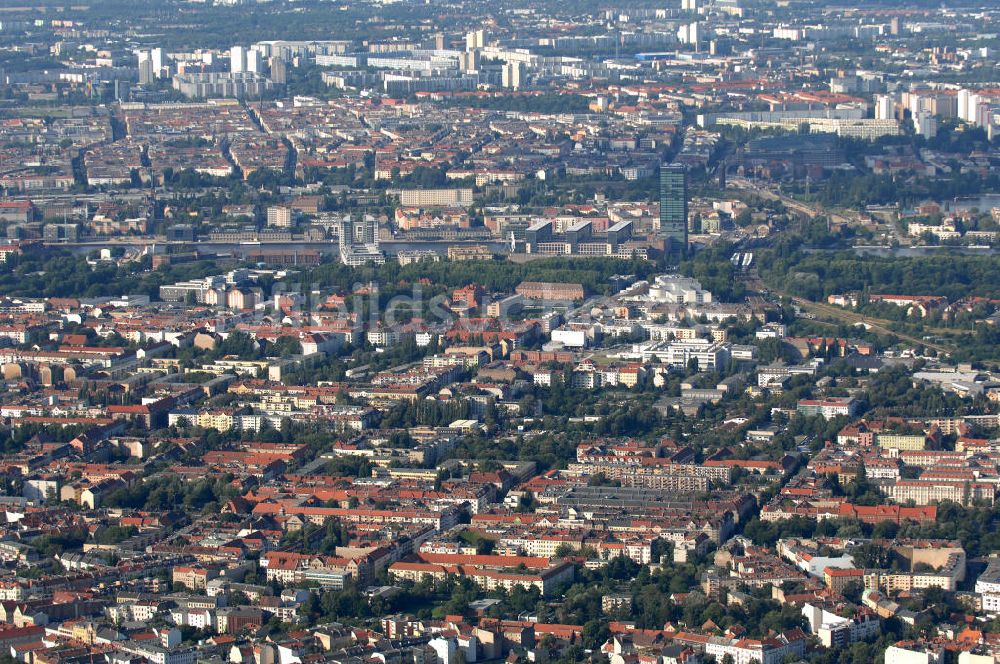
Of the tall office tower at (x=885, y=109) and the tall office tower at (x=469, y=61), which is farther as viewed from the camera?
the tall office tower at (x=469, y=61)

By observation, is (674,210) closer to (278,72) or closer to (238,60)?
(278,72)

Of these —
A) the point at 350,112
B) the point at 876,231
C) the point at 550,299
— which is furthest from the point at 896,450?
the point at 350,112

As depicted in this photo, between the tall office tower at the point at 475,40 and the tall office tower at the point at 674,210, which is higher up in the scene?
the tall office tower at the point at 674,210

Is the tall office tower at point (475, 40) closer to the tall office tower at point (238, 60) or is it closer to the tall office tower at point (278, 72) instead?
the tall office tower at point (238, 60)

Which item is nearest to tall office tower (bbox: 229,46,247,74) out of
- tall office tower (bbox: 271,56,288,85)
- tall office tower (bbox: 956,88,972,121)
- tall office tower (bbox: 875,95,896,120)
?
tall office tower (bbox: 271,56,288,85)

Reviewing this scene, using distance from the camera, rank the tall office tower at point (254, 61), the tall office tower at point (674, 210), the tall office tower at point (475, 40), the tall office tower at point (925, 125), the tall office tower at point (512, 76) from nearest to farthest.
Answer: the tall office tower at point (674, 210) → the tall office tower at point (925, 125) → the tall office tower at point (512, 76) → the tall office tower at point (254, 61) → the tall office tower at point (475, 40)

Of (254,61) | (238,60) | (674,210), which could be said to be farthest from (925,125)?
(238,60)

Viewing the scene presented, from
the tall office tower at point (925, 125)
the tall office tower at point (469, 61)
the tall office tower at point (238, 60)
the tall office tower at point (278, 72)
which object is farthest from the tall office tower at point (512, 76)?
the tall office tower at point (925, 125)
